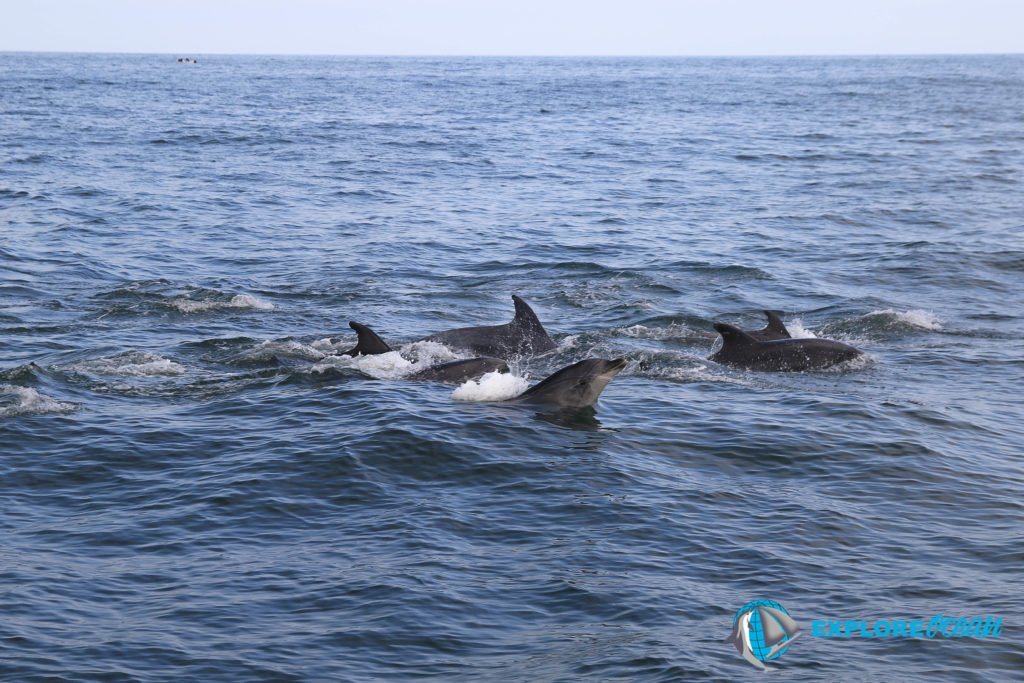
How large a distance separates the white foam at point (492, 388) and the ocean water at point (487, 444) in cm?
6

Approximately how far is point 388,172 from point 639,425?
29.3 metres

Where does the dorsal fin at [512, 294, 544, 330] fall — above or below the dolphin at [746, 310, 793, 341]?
above

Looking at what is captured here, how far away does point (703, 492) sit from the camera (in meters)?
12.3

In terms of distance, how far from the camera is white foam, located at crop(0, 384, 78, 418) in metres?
14.6

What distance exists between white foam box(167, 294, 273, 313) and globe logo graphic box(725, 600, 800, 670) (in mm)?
13637

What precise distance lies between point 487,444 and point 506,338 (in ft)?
14.5

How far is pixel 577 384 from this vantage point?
14836 millimetres

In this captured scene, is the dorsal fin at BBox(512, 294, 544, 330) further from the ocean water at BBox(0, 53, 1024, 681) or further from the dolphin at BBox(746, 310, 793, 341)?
the dolphin at BBox(746, 310, 793, 341)

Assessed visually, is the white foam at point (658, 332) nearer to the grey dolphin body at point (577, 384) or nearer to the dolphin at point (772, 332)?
the dolphin at point (772, 332)

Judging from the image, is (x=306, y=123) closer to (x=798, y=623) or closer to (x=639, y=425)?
(x=639, y=425)

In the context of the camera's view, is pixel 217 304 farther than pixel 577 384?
Yes

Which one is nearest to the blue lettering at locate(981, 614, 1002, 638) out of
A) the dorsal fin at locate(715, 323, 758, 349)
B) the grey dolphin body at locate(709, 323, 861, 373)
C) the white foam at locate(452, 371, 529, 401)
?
the white foam at locate(452, 371, 529, 401)

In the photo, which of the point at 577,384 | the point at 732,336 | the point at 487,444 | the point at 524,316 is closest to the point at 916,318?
the point at 732,336

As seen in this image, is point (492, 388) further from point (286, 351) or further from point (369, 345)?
point (286, 351)
